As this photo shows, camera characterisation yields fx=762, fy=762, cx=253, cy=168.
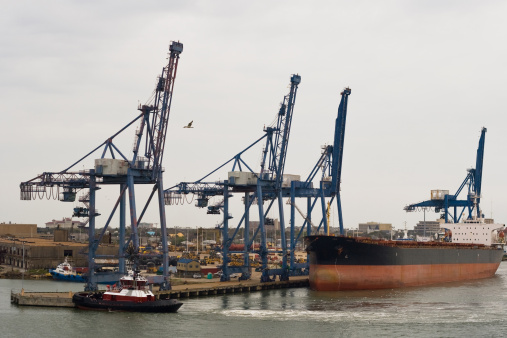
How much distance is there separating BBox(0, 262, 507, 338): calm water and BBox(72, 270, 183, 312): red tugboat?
63 centimetres

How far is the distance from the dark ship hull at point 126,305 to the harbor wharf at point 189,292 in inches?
56.4

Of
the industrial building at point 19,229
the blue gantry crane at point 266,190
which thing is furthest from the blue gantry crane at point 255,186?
the industrial building at point 19,229

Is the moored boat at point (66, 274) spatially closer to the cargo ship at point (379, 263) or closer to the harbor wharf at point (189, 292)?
the harbor wharf at point (189, 292)

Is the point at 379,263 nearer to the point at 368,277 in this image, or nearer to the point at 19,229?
the point at 368,277

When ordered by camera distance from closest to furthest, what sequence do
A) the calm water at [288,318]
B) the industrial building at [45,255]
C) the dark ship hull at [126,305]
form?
1. the calm water at [288,318]
2. the dark ship hull at [126,305]
3. the industrial building at [45,255]

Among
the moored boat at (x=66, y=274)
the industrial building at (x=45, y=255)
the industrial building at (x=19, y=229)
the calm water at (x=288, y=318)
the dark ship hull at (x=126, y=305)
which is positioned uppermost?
the industrial building at (x=19, y=229)

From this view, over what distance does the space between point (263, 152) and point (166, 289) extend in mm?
20186

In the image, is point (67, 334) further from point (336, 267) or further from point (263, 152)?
point (263, 152)

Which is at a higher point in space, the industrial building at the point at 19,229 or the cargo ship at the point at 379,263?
the industrial building at the point at 19,229

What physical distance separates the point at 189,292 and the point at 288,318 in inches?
462

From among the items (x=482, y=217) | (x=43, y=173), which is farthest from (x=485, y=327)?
(x=482, y=217)

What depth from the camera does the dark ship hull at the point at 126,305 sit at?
45.2 metres

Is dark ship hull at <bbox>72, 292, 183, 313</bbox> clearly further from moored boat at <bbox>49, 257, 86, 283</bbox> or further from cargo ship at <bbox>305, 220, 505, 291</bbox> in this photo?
moored boat at <bbox>49, 257, 86, 283</bbox>

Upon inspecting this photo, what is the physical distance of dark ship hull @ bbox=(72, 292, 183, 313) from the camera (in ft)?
148
